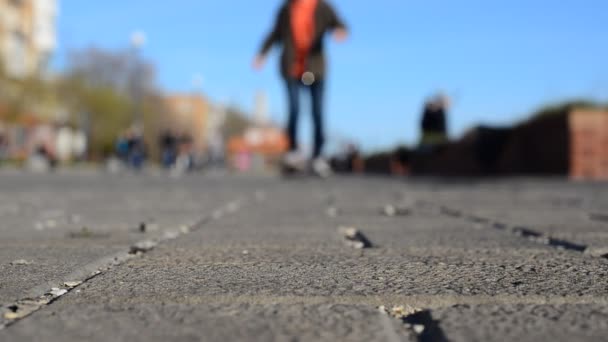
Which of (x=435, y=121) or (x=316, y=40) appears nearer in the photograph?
(x=316, y=40)

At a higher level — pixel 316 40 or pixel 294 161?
pixel 316 40

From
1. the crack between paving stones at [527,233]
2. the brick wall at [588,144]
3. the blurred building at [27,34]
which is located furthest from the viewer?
the blurred building at [27,34]

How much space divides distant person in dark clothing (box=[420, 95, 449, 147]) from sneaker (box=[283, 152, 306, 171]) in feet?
25.9

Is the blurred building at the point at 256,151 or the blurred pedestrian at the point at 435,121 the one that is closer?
the blurred pedestrian at the point at 435,121

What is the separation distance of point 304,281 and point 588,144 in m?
9.55

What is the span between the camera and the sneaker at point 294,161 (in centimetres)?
902

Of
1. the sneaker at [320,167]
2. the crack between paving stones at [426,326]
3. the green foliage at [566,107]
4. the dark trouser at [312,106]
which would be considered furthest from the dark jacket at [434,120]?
the crack between paving stones at [426,326]

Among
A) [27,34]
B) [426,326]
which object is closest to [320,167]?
[426,326]

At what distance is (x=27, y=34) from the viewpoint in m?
55.3

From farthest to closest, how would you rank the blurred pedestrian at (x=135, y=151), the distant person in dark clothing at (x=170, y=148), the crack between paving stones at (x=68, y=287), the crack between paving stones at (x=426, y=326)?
the distant person in dark clothing at (x=170, y=148) < the blurred pedestrian at (x=135, y=151) < the crack between paving stones at (x=68, y=287) < the crack between paving stones at (x=426, y=326)

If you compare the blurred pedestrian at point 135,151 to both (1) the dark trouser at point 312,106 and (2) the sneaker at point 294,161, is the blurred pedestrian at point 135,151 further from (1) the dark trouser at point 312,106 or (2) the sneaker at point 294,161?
(1) the dark trouser at point 312,106

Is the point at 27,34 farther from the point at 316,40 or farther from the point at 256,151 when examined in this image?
the point at 316,40

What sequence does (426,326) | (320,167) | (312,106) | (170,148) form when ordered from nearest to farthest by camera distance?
(426,326)
(312,106)
(320,167)
(170,148)

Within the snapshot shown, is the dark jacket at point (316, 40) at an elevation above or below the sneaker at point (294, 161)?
above
